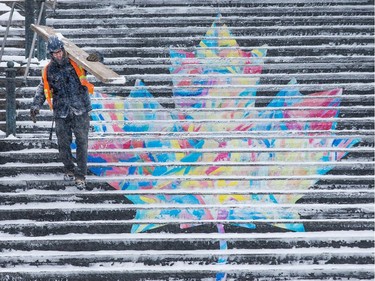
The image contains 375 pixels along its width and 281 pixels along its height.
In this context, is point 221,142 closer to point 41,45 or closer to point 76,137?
point 76,137

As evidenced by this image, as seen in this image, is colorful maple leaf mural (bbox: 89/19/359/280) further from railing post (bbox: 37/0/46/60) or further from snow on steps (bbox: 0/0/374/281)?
railing post (bbox: 37/0/46/60)

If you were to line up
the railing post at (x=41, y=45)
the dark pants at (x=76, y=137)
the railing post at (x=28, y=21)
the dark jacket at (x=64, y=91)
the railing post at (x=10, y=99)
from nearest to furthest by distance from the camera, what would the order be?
the dark jacket at (x=64, y=91) < the dark pants at (x=76, y=137) < the railing post at (x=10, y=99) < the railing post at (x=28, y=21) < the railing post at (x=41, y=45)

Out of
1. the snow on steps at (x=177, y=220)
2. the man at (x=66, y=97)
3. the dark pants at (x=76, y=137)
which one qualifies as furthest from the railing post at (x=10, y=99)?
the dark pants at (x=76, y=137)

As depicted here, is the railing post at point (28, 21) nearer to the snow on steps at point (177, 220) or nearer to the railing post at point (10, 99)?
the snow on steps at point (177, 220)

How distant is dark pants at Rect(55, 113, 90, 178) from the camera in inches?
292

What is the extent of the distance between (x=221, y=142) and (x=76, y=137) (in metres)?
1.90

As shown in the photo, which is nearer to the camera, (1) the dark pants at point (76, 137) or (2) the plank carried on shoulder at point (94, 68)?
(2) the plank carried on shoulder at point (94, 68)

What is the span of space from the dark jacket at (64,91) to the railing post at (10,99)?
760 mm

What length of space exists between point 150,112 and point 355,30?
11.4 feet

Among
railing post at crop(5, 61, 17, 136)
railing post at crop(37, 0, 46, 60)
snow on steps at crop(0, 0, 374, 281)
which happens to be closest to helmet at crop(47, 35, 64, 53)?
railing post at crop(5, 61, 17, 136)

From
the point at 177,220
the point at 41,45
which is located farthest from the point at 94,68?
the point at 41,45

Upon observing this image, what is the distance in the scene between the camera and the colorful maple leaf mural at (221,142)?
7.76 m

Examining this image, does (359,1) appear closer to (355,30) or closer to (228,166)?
(355,30)

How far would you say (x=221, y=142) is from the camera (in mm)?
8375
